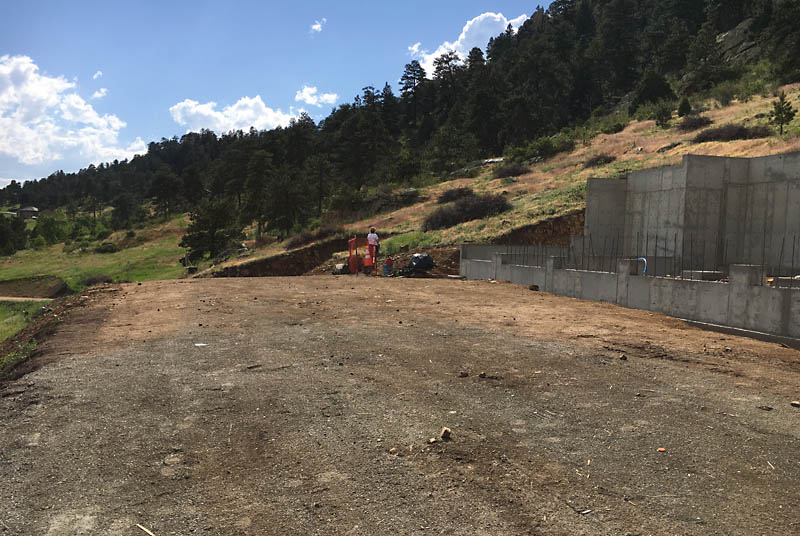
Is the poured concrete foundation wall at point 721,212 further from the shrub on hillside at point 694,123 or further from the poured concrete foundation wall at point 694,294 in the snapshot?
the shrub on hillside at point 694,123

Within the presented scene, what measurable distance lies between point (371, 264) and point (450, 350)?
13741mm

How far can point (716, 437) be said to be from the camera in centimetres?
481

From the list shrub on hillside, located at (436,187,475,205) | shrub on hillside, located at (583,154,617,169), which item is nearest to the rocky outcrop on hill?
shrub on hillside, located at (583,154,617,169)

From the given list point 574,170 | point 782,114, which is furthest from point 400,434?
point 574,170

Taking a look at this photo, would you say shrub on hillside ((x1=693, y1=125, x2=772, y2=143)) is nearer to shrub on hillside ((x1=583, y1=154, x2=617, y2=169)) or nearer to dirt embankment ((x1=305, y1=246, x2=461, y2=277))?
shrub on hillside ((x1=583, y1=154, x2=617, y2=169))

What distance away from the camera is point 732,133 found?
108 ft

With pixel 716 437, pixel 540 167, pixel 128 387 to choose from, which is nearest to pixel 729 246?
pixel 716 437

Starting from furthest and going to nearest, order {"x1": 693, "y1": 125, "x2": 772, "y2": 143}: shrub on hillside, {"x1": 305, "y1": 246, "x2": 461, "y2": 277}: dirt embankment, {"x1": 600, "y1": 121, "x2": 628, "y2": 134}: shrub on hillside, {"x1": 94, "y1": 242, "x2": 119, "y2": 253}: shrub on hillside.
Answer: {"x1": 94, "y1": 242, "x2": 119, "y2": 253}: shrub on hillside → {"x1": 600, "y1": 121, "x2": 628, "y2": 134}: shrub on hillside → {"x1": 693, "y1": 125, "x2": 772, "y2": 143}: shrub on hillside → {"x1": 305, "y1": 246, "x2": 461, "y2": 277}: dirt embankment

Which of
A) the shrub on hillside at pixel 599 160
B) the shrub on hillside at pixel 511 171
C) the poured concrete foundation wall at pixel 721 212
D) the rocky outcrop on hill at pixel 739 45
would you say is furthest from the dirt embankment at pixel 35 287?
the rocky outcrop on hill at pixel 739 45

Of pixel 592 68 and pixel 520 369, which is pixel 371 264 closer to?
pixel 520 369

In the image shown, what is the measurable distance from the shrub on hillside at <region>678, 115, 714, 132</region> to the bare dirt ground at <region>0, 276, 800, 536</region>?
1448 inches

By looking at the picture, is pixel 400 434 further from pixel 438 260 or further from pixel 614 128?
pixel 614 128

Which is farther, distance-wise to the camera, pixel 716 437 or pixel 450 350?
pixel 450 350

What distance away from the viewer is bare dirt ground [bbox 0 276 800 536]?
139 inches
